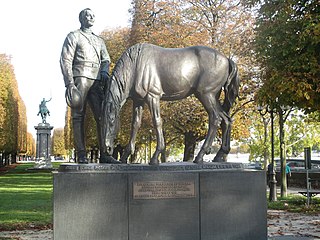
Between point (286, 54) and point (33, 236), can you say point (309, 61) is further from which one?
point (33, 236)

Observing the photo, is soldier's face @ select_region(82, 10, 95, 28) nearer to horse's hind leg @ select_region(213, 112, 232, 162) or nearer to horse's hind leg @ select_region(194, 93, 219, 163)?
horse's hind leg @ select_region(194, 93, 219, 163)

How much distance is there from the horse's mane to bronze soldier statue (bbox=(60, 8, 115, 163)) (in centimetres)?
55

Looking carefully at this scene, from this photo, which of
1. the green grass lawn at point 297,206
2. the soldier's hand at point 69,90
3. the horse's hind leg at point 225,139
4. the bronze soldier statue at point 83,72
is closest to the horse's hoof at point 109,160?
the bronze soldier statue at point 83,72

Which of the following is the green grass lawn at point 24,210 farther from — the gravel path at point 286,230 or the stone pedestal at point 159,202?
the stone pedestal at point 159,202

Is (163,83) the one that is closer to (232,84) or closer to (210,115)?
(210,115)

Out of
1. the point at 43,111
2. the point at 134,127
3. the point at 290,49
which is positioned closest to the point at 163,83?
the point at 134,127

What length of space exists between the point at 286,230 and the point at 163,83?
5958 millimetres

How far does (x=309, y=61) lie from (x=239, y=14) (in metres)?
12.3

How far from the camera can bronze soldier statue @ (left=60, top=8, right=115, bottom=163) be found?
9102 mm

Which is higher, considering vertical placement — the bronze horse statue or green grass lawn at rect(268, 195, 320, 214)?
the bronze horse statue

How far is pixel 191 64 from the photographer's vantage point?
9.45 meters

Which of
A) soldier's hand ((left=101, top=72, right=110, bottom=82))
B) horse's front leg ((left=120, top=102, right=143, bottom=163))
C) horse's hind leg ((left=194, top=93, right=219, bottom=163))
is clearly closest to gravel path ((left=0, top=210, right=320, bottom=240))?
horse's hind leg ((left=194, top=93, right=219, bottom=163))

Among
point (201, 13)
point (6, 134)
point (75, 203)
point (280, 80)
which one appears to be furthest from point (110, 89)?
point (6, 134)

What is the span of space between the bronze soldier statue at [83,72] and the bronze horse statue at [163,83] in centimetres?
53
